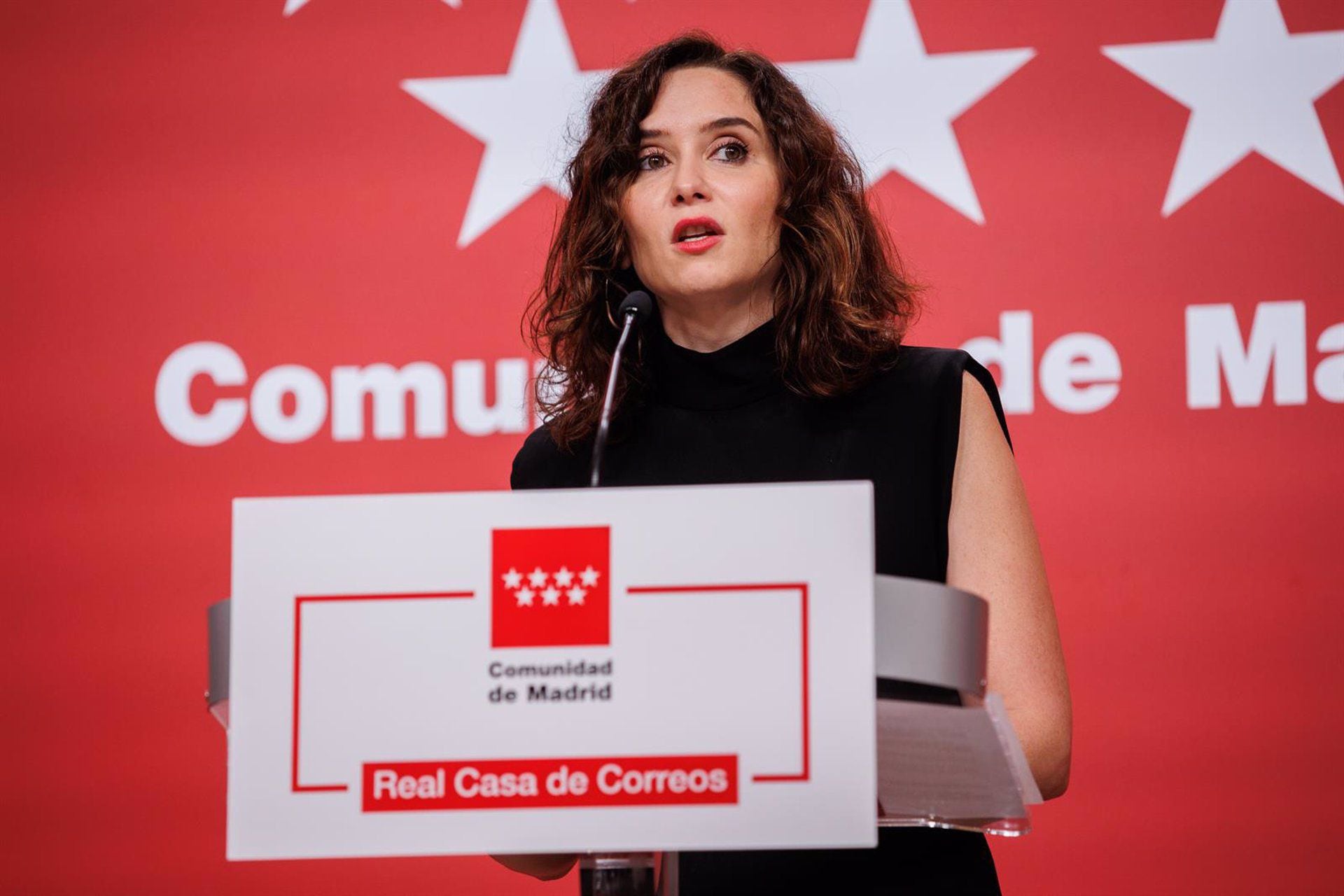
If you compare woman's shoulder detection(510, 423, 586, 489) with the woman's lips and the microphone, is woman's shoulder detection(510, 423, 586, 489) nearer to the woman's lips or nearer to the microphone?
the woman's lips

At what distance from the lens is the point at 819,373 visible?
1.44m

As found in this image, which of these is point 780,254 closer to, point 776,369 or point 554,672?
point 776,369

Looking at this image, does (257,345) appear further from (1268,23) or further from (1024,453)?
(1268,23)

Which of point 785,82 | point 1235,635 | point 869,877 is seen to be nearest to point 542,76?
point 785,82

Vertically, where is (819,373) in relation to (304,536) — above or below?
above

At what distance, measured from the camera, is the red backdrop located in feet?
6.80

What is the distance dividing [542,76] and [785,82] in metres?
0.82

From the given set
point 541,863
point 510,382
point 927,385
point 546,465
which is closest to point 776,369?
point 927,385

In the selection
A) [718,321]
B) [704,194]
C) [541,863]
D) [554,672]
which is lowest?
[541,863]

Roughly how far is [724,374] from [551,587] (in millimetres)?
704

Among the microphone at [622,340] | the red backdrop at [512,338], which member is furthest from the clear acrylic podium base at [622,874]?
the red backdrop at [512,338]

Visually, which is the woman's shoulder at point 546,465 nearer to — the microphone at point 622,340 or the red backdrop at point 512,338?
the microphone at point 622,340

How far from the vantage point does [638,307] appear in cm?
115

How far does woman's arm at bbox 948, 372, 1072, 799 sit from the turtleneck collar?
199mm
